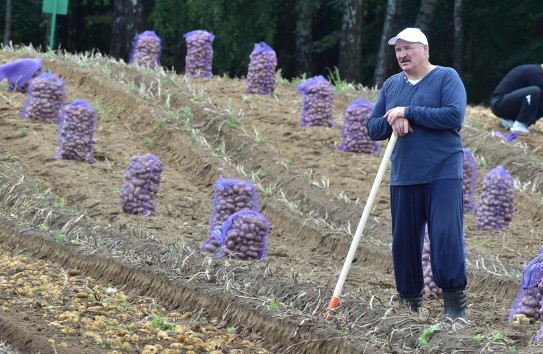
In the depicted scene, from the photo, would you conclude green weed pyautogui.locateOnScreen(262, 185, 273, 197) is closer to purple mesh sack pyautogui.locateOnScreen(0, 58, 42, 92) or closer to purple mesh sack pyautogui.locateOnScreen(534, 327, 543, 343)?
purple mesh sack pyautogui.locateOnScreen(0, 58, 42, 92)

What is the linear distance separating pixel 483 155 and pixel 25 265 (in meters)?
7.19

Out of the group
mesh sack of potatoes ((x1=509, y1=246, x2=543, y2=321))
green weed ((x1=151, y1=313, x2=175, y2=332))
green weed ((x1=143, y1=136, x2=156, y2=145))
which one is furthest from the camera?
green weed ((x1=143, y1=136, x2=156, y2=145))

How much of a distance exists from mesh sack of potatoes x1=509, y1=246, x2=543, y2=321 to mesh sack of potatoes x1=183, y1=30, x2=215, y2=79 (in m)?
10.1

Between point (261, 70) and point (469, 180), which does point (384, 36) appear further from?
point (469, 180)

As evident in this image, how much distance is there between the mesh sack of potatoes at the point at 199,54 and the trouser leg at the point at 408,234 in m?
9.87

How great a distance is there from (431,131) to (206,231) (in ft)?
12.0

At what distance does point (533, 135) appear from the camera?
15.5 meters

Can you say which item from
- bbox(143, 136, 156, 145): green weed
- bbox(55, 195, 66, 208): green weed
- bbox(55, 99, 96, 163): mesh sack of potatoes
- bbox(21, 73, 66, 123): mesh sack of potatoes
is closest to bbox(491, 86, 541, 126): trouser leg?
bbox(143, 136, 156, 145): green weed

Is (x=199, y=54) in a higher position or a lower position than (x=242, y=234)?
higher

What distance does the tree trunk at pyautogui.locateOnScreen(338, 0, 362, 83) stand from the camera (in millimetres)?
25078

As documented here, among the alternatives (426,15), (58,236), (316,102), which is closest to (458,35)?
(426,15)

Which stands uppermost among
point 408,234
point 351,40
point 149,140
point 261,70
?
point 351,40

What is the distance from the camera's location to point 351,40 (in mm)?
25156

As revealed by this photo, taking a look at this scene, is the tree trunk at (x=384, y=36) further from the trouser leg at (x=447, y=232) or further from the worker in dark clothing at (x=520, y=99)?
the trouser leg at (x=447, y=232)
